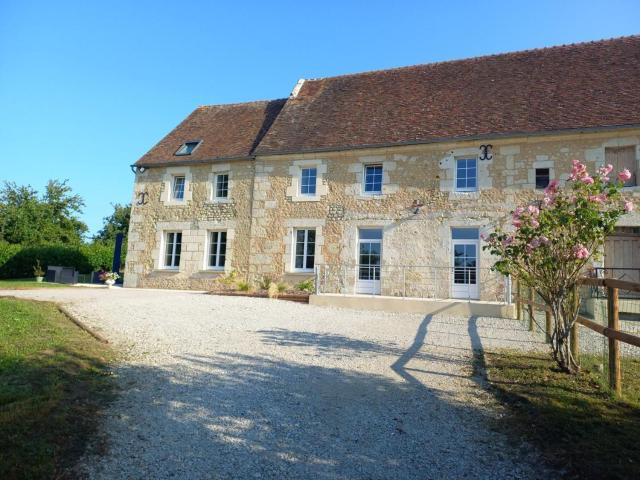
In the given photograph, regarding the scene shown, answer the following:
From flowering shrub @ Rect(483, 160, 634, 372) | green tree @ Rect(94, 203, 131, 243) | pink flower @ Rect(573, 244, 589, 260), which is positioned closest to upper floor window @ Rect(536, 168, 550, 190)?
flowering shrub @ Rect(483, 160, 634, 372)

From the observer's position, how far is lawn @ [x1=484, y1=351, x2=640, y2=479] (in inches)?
110

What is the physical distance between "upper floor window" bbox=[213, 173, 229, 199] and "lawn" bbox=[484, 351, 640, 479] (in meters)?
11.8

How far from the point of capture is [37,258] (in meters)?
20.2

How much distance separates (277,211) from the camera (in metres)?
14.1

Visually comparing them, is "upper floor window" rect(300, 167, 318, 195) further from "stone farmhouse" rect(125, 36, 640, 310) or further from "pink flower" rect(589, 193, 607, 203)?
"pink flower" rect(589, 193, 607, 203)

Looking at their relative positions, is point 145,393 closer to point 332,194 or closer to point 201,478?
point 201,478

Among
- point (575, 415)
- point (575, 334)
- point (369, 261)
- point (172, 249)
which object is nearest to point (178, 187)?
point (172, 249)

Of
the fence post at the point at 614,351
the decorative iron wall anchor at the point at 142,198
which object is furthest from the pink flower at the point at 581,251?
the decorative iron wall anchor at the point at 142,198

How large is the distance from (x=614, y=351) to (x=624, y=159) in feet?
29.5

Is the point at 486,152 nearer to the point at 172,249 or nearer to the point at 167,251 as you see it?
the point at 172,249

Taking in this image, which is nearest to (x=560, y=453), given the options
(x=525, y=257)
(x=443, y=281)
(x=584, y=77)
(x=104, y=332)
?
(x=525, y=257)

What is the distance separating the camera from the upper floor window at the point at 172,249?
15.6 m

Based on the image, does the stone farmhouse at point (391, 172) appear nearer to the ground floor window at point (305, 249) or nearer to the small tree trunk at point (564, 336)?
the ground floor window at point (305, 249)

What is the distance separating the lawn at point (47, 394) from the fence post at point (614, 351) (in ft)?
14.8
